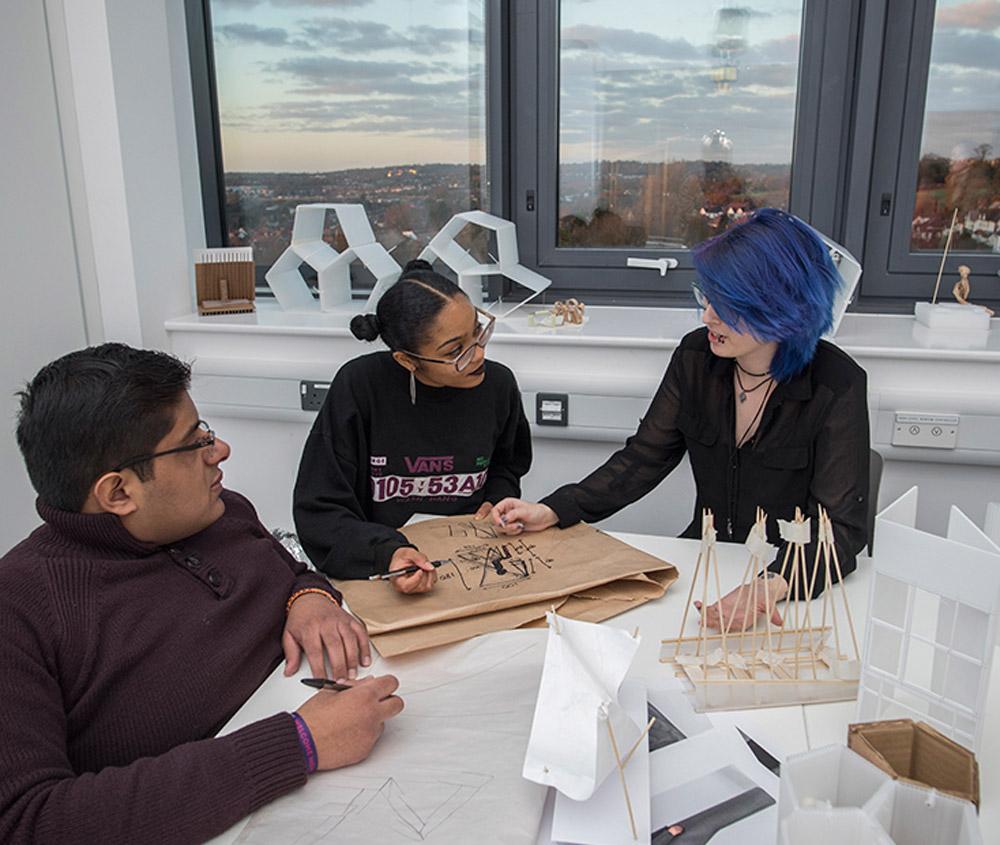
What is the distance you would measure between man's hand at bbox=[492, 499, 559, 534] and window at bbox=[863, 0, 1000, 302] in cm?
143

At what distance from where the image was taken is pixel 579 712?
0.77m

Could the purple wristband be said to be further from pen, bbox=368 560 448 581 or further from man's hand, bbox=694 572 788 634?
man's hand, bbox=694 572 788 634

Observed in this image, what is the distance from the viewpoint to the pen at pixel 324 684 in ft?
3.16

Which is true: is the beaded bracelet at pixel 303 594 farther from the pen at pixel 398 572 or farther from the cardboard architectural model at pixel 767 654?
the cardboard architectural model at pixel 767 654

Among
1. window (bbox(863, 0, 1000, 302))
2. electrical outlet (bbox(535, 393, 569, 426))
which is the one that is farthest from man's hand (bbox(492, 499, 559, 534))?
window (bbox(863, 0, 1000, 302))

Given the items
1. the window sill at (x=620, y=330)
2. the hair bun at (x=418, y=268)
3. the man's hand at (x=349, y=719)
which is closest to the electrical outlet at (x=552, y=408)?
the window sill at (x=620, y=330)

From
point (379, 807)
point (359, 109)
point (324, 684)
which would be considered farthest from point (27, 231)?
point (379, 807)

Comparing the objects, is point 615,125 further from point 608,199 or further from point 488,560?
point 488,560

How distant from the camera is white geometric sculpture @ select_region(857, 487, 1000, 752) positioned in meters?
0.77

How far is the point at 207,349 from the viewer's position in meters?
2.46

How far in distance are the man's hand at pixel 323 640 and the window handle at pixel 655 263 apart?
1.58m

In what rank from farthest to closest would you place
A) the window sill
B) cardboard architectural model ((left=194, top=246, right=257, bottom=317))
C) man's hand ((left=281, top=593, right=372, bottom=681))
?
cardboard architectural model ((left=194, top=246, right=257, bottom=317))
the window sill
man's hand ((left=281, top=593, right=372, bottom=681))

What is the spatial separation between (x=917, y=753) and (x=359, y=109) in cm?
236

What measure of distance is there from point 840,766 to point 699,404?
1.00 m
